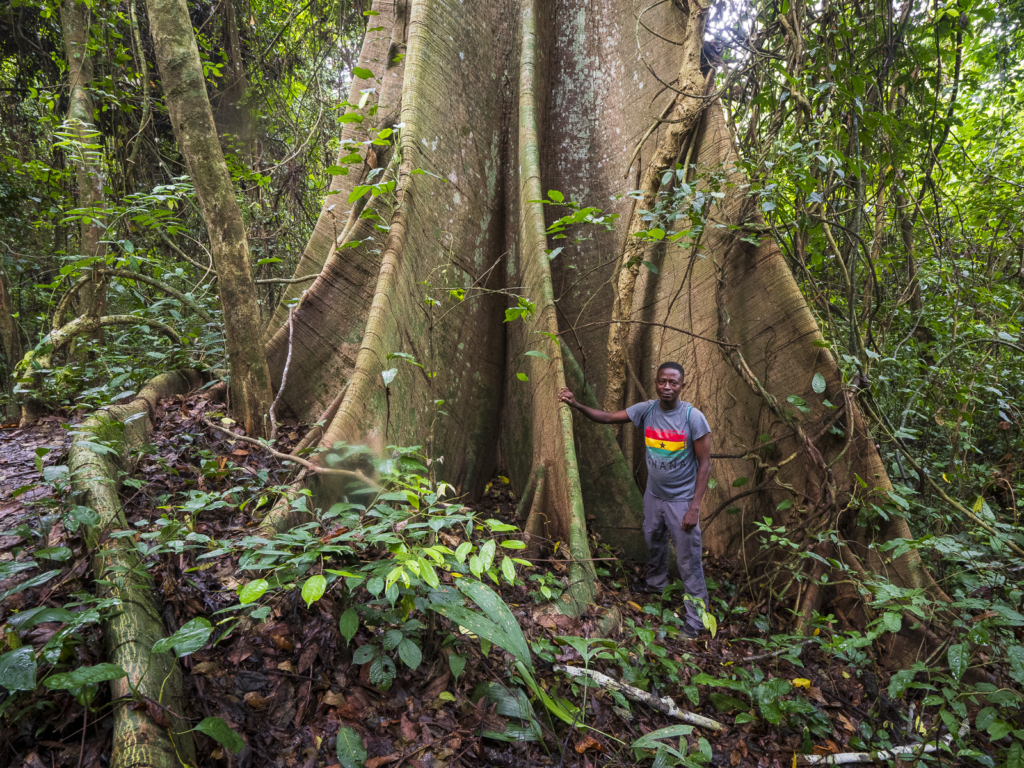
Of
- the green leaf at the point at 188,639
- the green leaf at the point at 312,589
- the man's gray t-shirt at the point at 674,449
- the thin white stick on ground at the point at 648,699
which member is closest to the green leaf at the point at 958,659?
the thin white stick on ground at the point at 648,699

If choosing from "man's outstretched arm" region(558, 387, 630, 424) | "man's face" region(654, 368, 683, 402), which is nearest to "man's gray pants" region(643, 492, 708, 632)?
"man's outstretched arm" region(558, 387, 630, 424)

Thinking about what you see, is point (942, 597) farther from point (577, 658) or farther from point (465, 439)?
point (465, 439)

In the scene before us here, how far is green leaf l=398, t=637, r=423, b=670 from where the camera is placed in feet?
5.75

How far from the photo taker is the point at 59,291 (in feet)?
17.4

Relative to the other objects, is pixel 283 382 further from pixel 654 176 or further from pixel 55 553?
pixel 654 176

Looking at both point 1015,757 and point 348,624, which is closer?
point 348,624

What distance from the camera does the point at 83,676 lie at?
49.3 inches

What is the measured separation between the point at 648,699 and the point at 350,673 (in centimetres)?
130

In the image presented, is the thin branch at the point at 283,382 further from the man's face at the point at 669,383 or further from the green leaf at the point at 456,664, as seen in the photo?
the man's face at the point at 669,383

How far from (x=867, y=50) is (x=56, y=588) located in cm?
548

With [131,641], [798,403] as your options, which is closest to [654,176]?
[798,403]

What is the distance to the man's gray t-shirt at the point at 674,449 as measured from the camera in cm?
327

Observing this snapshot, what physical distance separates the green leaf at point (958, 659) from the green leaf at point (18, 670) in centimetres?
308

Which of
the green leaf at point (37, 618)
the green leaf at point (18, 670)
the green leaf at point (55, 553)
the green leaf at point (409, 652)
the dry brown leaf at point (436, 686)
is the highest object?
the green leaf at point (55, 553)
